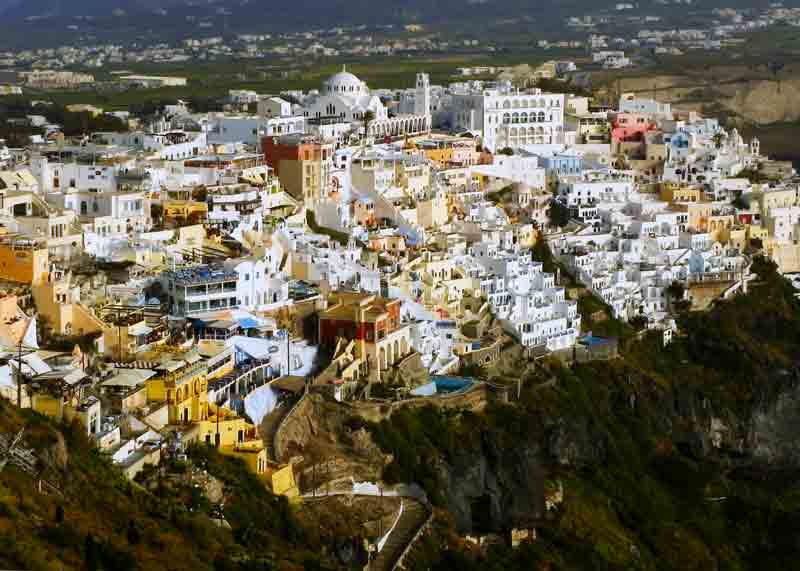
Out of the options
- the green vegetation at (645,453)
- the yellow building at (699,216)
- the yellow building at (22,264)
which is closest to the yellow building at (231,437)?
the green vegetation at (645,453)

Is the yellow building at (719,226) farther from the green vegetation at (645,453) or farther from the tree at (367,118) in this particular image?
the tree at (367,118)

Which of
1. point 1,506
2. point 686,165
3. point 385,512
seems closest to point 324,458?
point 385,512

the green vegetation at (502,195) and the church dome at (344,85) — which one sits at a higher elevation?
the church dome at (344,85)

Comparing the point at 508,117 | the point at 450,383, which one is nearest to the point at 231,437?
the point at 450,383

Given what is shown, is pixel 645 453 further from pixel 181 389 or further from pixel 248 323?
pixel 181 389

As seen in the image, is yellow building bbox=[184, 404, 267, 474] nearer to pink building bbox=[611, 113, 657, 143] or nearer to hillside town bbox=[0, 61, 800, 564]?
hillside town bbox=[0, 61, 800, 564]

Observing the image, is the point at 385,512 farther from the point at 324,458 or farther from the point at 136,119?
the point at 136,119
